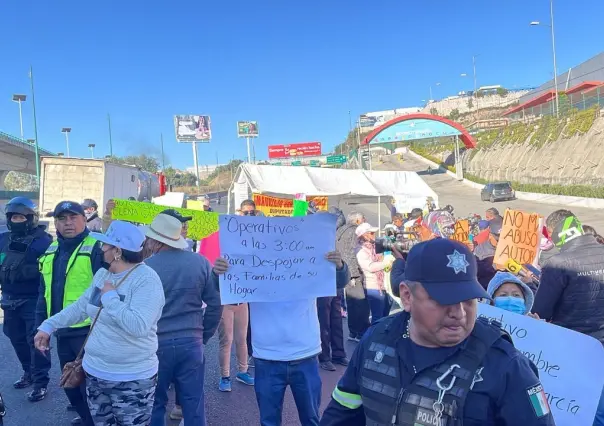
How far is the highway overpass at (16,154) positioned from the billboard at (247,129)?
3142cm

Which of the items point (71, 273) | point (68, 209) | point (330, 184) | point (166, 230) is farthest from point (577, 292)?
point (330, 184)

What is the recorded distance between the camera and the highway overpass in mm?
49562

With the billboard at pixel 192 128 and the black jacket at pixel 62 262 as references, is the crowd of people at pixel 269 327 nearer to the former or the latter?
the black jacket at pixel 62 262

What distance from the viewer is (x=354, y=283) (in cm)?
705

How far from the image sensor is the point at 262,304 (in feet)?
11.8

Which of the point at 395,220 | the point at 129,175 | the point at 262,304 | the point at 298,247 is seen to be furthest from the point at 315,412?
the point at 129,175

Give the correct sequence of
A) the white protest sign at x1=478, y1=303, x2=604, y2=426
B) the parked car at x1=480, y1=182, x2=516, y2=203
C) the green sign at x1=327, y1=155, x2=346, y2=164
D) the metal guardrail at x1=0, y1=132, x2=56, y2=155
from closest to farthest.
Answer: the white protest sign at x1=478, y1=303, x2=604, y2=426, the parked car at x1=480, y1=182, x2=516, y2=203, the metal guardrail at x1=0, y1=132, x2=56, y2=155, the green sign at x1=327, y1=155, x2=346, y2=164

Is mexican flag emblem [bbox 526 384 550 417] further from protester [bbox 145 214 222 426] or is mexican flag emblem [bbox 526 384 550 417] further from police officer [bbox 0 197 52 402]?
police officer [bbox 0 197 52 402]

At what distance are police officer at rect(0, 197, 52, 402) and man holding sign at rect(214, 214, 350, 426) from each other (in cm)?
278

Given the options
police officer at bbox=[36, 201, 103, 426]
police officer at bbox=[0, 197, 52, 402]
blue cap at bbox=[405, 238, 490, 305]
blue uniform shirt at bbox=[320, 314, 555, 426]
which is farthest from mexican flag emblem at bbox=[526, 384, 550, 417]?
police officer at bbox=[0, 197, 52, 402]

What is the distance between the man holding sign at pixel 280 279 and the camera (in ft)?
11.2

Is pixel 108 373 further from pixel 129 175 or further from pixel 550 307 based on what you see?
pixel 129 175

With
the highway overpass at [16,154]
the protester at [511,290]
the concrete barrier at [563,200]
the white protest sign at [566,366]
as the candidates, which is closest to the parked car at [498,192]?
the concrete barrier at [563,200]

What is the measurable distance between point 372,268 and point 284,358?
3.24m
